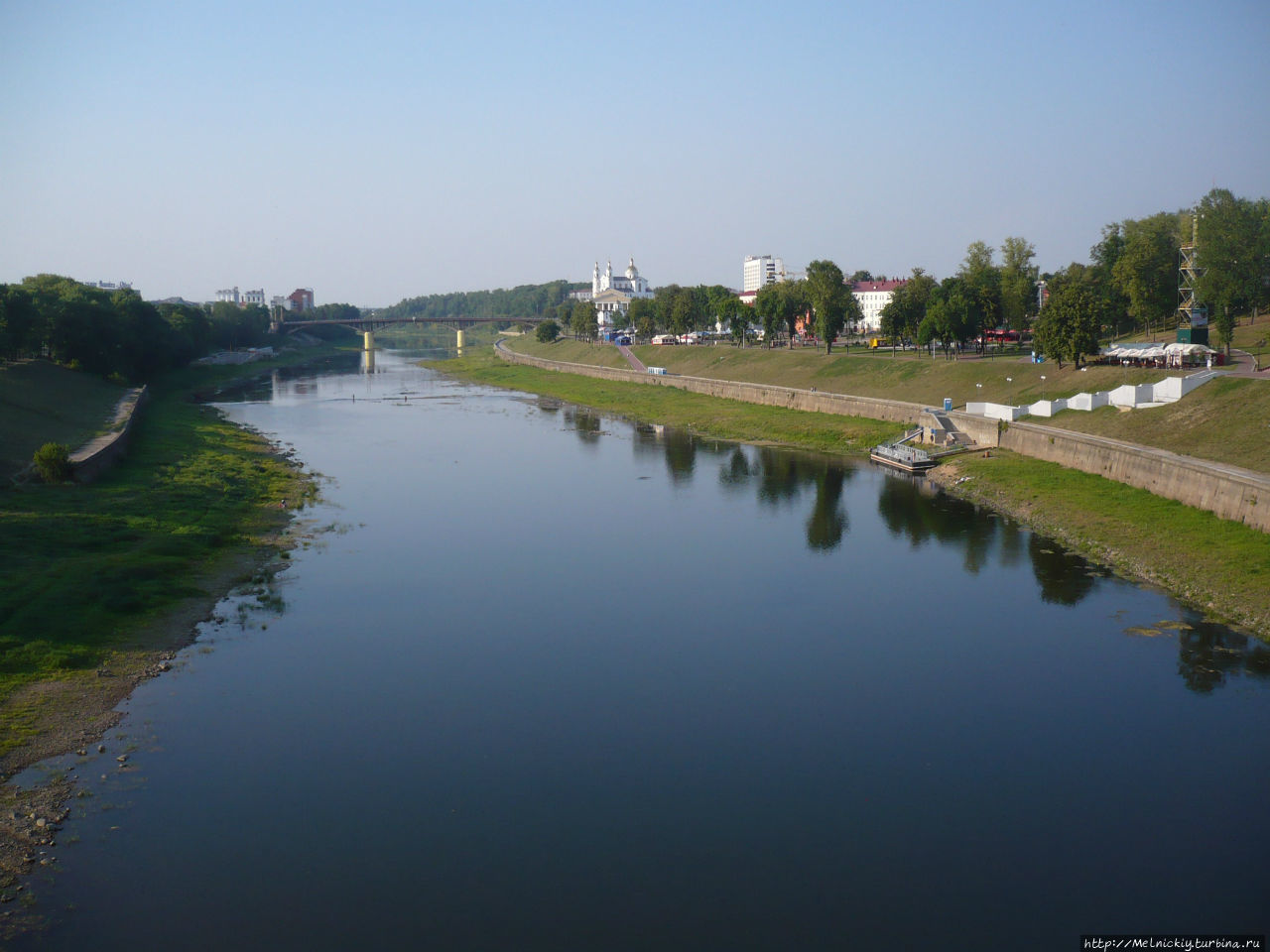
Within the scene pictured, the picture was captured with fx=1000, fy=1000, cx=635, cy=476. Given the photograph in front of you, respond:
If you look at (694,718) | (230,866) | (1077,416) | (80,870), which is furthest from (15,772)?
(1077,416)

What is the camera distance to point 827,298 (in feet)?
238

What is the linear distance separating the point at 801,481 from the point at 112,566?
25.6 metres

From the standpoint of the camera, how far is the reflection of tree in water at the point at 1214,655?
62.5 ft

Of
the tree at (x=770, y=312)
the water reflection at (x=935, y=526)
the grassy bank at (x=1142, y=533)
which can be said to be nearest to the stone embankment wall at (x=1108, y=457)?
the grassy bank at (x=1142, y=533)

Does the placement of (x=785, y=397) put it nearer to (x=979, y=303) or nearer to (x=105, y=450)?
(x=979, y=303)

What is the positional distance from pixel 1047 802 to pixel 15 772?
1591 cm

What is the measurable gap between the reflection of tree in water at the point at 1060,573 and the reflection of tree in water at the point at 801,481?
5.79 m

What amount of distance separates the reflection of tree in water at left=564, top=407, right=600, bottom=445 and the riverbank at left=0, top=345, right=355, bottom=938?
1833 cm

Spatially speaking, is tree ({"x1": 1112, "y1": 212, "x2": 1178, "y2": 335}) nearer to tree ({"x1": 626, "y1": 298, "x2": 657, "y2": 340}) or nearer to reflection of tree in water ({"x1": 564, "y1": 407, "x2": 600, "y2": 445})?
reflection of tree in water ({"x1": 564, "y1": 407, "x2": 600, "y2": 445})

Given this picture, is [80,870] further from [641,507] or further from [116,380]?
[116,380]

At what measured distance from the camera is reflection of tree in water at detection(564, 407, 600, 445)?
186 ft

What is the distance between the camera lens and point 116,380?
221 feet

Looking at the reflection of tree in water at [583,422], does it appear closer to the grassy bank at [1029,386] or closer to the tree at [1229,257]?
the grassy bank at [1029,386]

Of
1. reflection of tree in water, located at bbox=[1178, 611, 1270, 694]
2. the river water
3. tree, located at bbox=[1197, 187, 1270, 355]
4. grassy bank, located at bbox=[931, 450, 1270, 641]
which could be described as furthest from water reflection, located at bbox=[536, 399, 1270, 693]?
tree, located at bbox=[1197, 187, 1270, 355]
